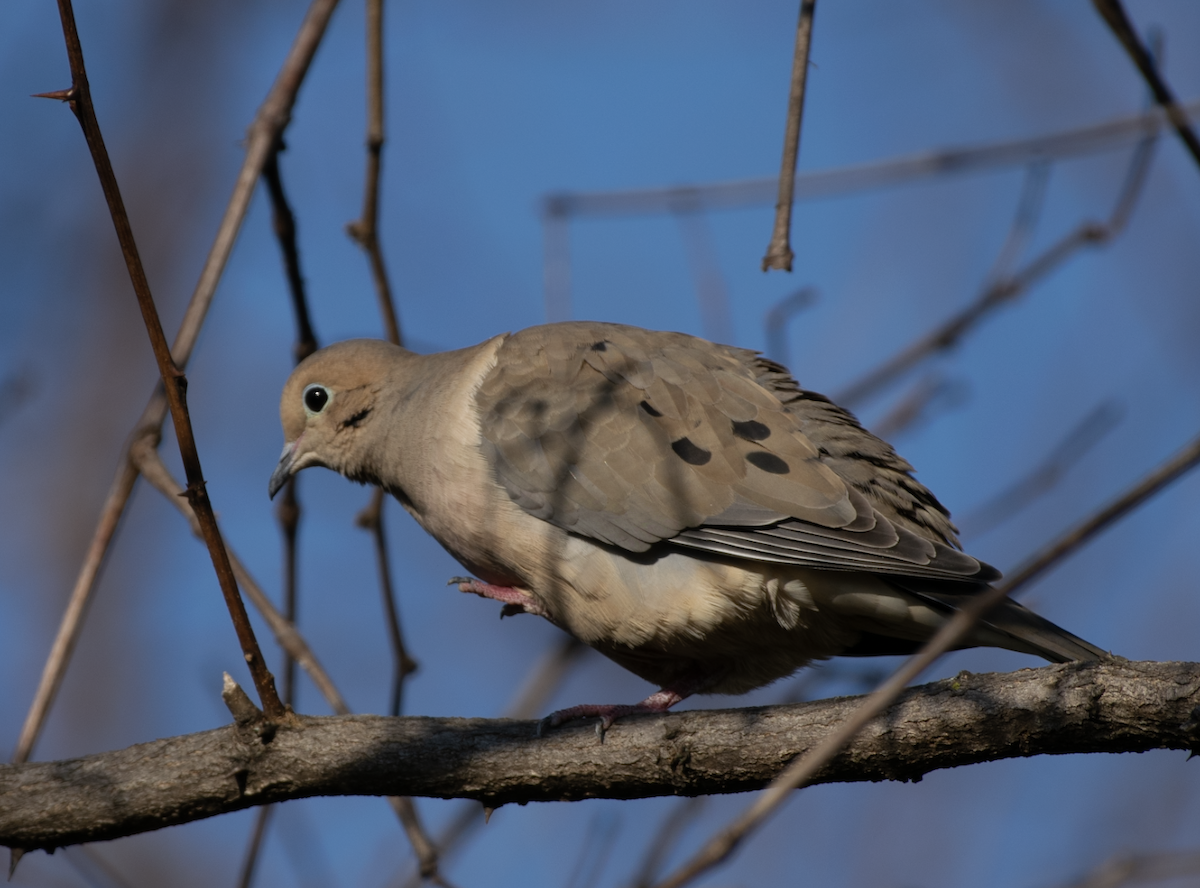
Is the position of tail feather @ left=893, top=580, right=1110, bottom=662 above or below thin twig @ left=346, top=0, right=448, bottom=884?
below

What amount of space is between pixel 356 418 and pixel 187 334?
144cm

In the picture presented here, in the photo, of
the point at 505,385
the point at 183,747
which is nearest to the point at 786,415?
the point at 505,385

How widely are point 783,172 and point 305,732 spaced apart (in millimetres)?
1928

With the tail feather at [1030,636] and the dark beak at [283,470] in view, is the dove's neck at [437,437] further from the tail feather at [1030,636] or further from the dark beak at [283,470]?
the tail feather at [1030,636]

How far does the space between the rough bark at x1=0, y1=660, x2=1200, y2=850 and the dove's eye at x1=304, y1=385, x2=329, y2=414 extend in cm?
181

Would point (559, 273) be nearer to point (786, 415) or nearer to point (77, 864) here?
point (786, 415)

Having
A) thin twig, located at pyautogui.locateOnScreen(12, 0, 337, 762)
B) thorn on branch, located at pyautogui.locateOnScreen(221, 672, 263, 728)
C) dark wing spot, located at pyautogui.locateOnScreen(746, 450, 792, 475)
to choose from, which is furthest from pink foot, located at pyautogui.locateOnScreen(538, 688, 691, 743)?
thin twig, located at pyautogui.locateOnScreen(12, 0, 337, 762)

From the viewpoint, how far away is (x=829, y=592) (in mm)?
3715

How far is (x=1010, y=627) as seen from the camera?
3.40m

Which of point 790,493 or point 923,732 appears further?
point 790,493

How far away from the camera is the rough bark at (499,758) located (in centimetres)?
295

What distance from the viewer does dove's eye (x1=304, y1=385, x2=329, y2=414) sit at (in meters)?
4.68

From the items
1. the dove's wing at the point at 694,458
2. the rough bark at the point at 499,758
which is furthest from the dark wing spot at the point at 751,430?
the rough bark at the point at 499,758

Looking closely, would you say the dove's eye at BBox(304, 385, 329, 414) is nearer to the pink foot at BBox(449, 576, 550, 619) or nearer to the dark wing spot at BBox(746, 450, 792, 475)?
the pink foot at BBox(449, 576, 550, 619)
